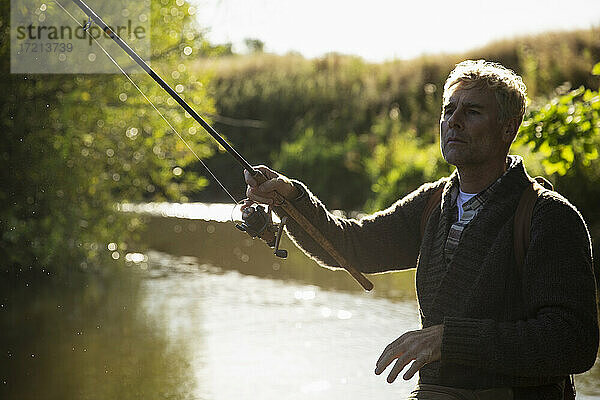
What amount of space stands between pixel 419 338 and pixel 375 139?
11.1m

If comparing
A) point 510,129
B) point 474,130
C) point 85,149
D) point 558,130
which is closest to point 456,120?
point 474,130

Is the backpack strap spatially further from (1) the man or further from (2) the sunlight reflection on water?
(2) the sunlight reflection on water

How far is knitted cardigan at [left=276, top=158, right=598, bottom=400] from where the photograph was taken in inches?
82.7

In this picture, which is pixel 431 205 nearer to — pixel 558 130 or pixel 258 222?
pixel 258 222

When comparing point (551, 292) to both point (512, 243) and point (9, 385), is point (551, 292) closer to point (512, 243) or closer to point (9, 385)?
point (512, 243)

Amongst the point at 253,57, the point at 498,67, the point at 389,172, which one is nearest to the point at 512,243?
the point at 498,67

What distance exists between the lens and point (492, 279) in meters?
2.22

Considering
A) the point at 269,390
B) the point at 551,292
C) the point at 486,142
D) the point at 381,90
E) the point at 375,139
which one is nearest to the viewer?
the point at 551,292

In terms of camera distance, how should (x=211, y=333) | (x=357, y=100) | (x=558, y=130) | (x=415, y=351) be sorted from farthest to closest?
(x=357, y=100) → (x=211, y=333) → (x=558, y=130) → (x=415, y=351)

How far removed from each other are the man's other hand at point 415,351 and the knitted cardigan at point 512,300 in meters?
0.03

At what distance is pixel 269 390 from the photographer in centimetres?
465

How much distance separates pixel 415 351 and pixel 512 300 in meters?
0.29

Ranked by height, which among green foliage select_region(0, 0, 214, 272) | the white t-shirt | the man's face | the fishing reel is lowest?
green foliage select_region(0, 0, 214, 272)

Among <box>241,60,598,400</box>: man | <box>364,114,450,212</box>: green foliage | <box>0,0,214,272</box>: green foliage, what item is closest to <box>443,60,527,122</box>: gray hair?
<box>241,60,598,400</box>: man
